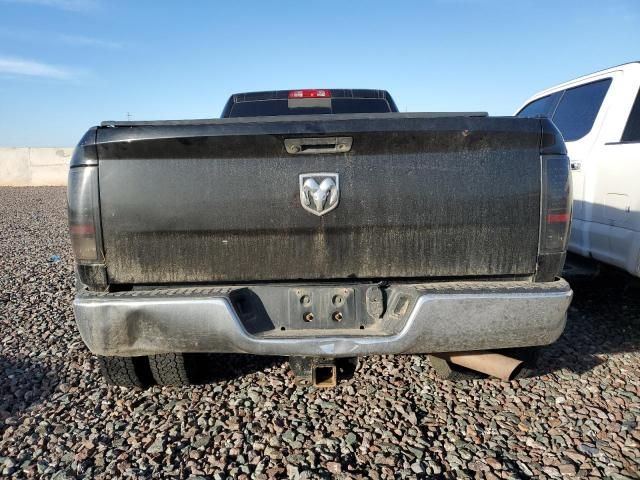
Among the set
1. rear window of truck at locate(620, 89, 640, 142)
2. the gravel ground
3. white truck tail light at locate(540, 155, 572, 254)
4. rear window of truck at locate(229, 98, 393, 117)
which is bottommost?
the gravel ground

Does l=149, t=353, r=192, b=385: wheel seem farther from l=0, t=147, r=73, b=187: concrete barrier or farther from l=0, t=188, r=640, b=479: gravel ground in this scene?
l=0, t=147, r=73, b=187: concrete barrier

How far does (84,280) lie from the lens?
2.18 metres

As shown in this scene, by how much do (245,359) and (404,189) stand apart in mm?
1832

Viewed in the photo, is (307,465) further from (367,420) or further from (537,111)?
(537,111)

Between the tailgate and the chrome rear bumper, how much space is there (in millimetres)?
140

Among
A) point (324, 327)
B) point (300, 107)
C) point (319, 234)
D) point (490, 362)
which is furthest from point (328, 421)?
point (300, 107)

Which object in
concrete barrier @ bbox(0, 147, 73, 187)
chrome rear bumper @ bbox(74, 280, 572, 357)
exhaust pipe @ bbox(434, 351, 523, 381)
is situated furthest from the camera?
concrete barrier @ bbox(0, 147, 73, 187)

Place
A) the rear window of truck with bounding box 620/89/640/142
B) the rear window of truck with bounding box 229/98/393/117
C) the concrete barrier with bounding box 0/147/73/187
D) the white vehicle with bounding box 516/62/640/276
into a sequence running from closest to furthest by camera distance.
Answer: the white vehicle with bounding box 516/62/640/276, the rear window of truck with bounding box 620/89/640/142, the rear window of truck with bounding box 229/98/393/117, the concrete barrier with bounding box 0/147/73/187

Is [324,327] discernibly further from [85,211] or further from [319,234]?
[85,211]

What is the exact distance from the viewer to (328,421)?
2480 millimetres

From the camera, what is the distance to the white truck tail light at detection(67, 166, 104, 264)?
6.77ft

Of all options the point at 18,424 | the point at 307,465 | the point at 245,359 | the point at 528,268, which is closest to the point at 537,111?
the point at 528,268

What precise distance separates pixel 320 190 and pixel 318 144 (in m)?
0.21

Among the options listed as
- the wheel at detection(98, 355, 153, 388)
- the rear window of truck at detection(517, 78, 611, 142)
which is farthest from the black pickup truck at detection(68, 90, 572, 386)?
the rear window of truck at detection(517, 78, 611, 142)
